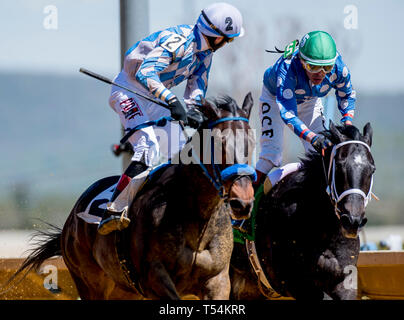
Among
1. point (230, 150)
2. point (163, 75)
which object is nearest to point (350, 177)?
point (230, 150)

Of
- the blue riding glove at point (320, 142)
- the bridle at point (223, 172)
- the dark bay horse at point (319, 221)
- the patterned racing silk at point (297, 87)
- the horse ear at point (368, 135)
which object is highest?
the patterned racing silk at point (297, 87)

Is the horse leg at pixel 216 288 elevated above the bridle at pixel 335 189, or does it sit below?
below

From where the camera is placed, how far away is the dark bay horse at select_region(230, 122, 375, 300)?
15.6ft

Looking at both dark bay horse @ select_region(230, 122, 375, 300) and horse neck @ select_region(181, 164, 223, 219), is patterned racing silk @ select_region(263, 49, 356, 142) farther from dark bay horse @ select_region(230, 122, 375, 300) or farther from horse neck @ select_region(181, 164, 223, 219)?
horse neck @ select_region(181, 164, 223, 219)

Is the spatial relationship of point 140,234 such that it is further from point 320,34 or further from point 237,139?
point 320,34

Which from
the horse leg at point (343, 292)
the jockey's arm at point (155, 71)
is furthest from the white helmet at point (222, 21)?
the horse leg at point (343, 292)

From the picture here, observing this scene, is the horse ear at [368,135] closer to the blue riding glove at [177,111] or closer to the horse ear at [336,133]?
the horse ear at [336,133]

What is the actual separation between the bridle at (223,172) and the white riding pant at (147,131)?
54cm

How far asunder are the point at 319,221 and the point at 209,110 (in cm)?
119

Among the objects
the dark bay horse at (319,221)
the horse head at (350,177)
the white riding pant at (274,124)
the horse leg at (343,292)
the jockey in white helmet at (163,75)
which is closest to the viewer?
the horse head at (350,177)

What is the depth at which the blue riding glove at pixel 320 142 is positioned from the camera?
200 inches

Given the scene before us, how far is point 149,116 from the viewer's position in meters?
5.49

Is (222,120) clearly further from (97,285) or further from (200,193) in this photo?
(97,285)

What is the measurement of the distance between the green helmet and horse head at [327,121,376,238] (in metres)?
0.55
